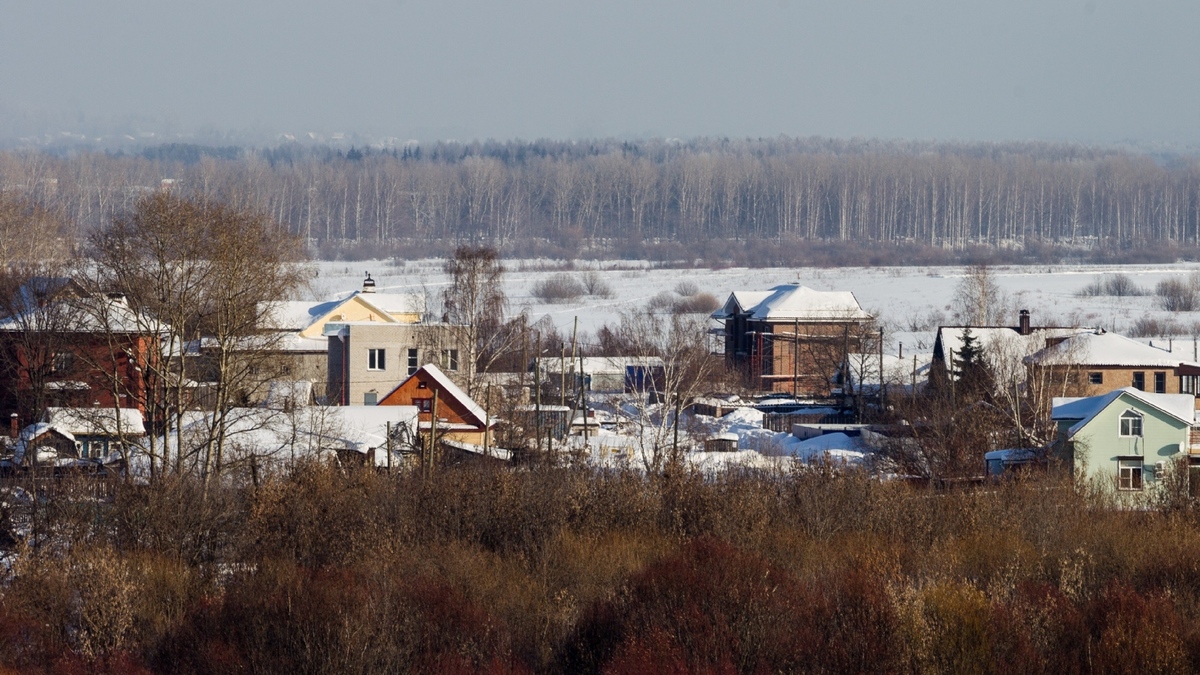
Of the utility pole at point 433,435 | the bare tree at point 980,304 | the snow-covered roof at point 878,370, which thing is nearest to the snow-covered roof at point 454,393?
the utility pole at point 433,435

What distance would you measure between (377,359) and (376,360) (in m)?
0.04

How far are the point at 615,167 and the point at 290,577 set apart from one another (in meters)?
119

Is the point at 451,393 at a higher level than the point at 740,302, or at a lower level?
lower

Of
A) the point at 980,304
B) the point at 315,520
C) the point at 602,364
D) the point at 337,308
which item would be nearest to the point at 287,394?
the point at 315,520

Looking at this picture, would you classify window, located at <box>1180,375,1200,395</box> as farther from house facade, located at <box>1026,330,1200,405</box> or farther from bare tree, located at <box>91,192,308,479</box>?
bare tree, located at <box>91,192,308,479</box>

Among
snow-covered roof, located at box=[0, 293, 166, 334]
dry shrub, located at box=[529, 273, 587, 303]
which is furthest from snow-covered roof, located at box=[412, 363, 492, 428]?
dry shrub, located at box=[529, 273, 587, 303]

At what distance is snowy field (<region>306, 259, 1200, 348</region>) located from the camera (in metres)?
57.0

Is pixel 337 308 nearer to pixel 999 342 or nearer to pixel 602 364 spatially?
pixel 602 364

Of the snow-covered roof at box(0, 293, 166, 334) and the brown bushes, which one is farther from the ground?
the snow-covered roof at box(0, 293, 166, 334)

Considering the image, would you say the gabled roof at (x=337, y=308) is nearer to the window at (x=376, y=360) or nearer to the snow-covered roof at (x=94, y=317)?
the window at (x=376, y=360)

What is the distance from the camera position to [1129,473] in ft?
78.5

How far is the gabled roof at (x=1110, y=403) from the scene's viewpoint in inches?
934

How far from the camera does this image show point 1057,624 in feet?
41.7

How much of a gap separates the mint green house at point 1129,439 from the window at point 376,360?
1754cm
